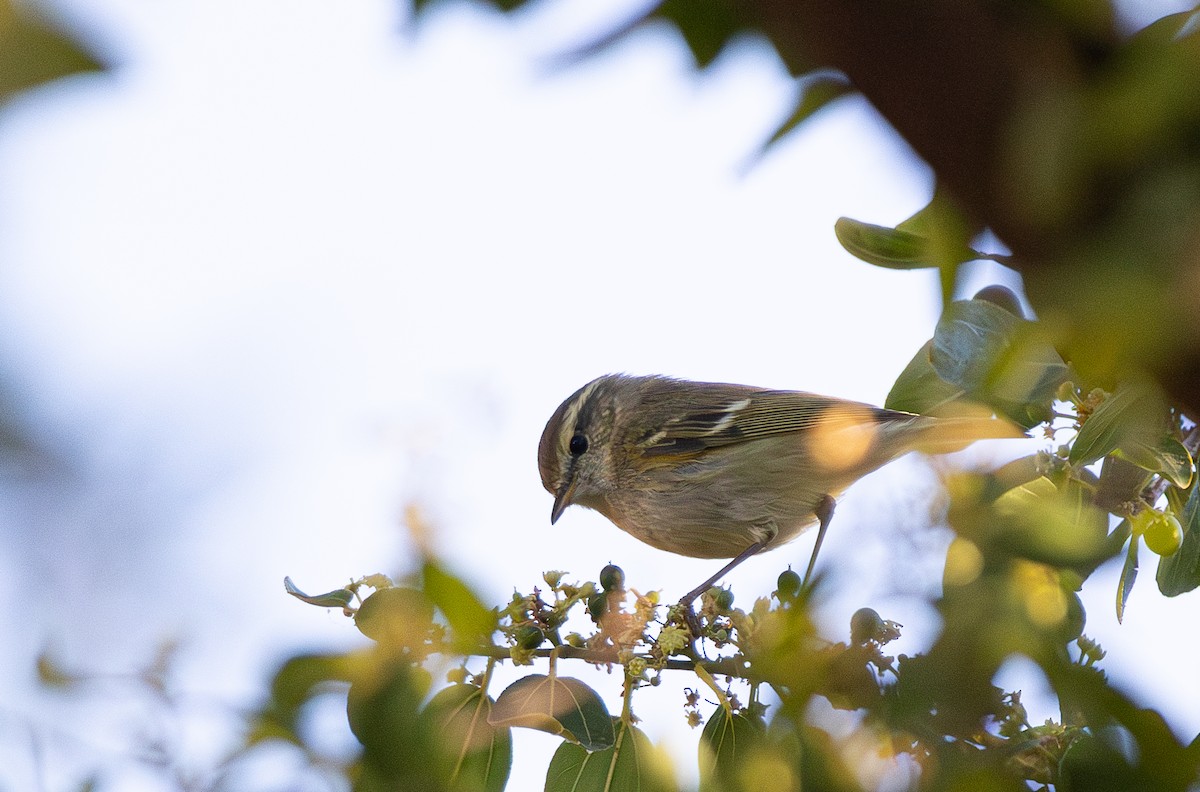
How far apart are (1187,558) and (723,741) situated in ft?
3.29

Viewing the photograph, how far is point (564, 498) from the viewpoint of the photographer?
4684 millimetres

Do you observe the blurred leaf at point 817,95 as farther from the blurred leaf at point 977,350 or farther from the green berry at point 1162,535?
the green berry at point 1162,535

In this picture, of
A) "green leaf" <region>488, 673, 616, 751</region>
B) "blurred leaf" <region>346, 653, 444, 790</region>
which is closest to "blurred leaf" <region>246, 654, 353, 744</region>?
"blurred leaf" <region>346, 653, 444, 790</region>

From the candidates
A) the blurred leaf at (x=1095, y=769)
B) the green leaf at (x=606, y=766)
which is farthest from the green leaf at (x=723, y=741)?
the blurred leaf at (x=1095, y=769)

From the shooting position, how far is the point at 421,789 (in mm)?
1031

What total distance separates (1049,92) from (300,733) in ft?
3.22

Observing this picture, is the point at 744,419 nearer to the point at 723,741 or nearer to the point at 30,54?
the point at 723,741

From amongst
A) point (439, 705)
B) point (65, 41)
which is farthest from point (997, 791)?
point (439, 705)

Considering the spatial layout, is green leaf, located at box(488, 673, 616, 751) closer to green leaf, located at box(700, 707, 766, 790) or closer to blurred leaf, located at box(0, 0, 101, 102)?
green leaf, located at box(700, 707, 766, 790)

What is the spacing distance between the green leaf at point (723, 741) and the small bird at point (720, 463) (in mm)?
1957

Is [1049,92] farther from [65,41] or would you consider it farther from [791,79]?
[65,41]

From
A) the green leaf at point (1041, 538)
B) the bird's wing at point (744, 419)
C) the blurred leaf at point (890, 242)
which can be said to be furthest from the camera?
the bird's wing at point (744, 419)

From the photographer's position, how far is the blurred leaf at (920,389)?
211 centimetres

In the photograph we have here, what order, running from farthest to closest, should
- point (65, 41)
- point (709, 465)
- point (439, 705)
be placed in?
point (709, 465) → point (439, 705) → point (65, 41)
